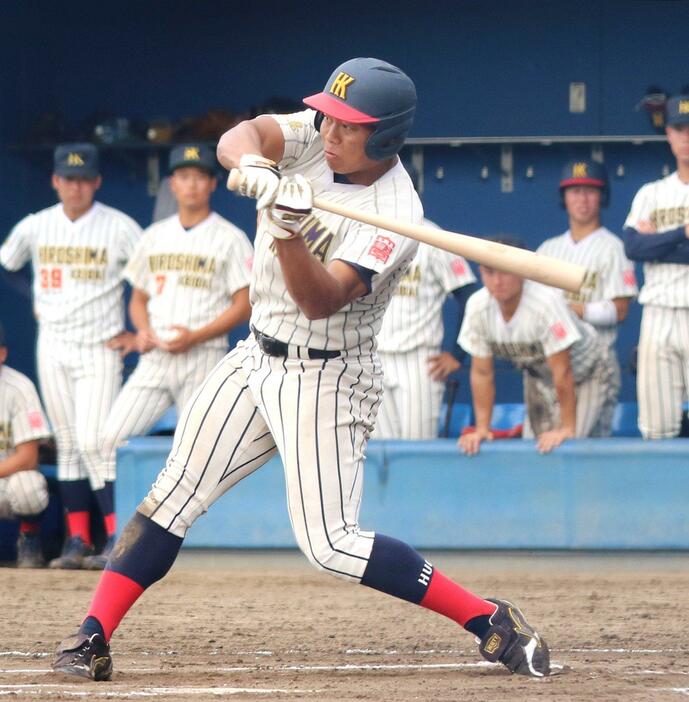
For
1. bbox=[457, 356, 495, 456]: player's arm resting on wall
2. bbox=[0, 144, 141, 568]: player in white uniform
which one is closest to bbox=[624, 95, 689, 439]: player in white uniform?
bbox=[457, 356, 495, 456]: player's arm resting on wall

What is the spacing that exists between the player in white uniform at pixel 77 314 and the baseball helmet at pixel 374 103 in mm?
3135

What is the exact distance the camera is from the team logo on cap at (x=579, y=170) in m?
6.34

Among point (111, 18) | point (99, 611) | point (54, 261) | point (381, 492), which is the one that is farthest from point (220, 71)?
point (99, 611)

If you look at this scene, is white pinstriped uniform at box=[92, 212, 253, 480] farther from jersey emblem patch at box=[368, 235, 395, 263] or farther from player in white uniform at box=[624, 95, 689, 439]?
jersey emblem patch at box=[368, 235, 395, 263]

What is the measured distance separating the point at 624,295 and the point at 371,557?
125 inches

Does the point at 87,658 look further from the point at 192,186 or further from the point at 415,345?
the point at 192,186

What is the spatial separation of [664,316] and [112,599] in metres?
2.94

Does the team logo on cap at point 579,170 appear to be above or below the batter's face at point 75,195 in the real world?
above

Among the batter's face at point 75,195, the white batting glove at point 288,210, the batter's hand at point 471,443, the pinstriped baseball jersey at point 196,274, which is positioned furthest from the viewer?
the batter's face at point 75,195

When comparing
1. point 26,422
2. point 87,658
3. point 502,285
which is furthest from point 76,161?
point 87,658

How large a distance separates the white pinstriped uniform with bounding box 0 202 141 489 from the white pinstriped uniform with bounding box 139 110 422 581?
2.89 metres

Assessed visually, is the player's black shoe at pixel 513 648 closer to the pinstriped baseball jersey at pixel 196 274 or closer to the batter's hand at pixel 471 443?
the batter's hand at pixel 471 443

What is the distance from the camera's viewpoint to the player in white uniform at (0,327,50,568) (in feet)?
20.3

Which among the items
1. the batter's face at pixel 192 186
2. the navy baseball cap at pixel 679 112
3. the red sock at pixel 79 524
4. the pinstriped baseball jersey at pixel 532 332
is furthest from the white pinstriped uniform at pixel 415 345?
the red sock at pixel 79 524
